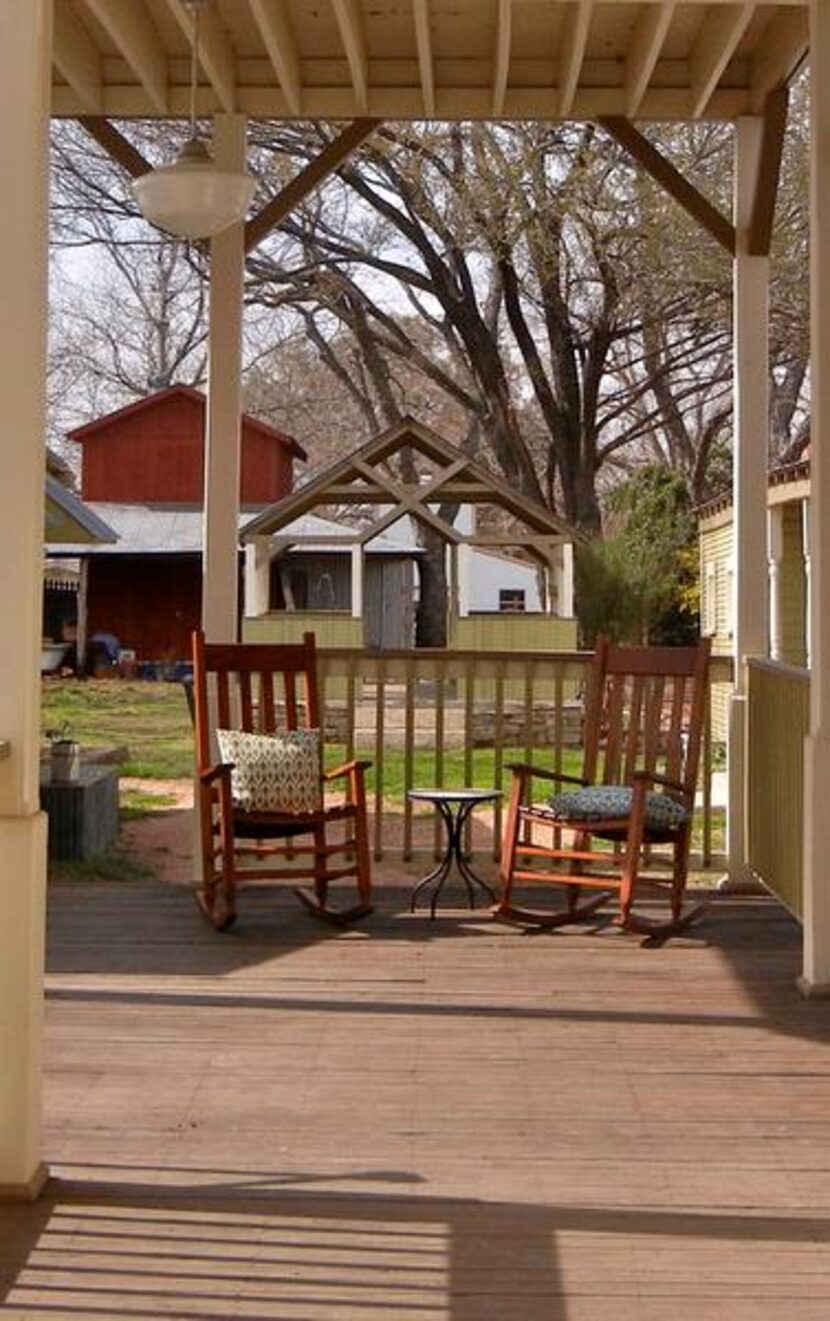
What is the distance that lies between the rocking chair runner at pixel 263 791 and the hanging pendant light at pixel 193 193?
4.85 ft

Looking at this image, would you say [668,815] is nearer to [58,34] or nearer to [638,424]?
[58,34]

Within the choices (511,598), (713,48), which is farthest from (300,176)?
(511,598)

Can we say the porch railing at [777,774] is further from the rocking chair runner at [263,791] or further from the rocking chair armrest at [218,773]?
the rocking chair armrest at [218,773]

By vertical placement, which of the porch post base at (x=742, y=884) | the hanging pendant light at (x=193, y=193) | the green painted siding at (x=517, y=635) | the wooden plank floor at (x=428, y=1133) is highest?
the hanging pendant light at (x=193, y=193)

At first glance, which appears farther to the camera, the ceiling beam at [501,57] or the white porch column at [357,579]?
the white porch column at [357,579]

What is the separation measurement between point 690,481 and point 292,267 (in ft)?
20.8

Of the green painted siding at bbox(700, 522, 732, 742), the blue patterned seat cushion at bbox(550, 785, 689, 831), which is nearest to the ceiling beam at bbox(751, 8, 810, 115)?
the blue patterned seat cushion at bbox(550, 785, 689, 831)

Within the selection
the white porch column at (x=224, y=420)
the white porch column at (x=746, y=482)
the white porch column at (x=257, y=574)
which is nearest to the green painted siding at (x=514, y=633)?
the white porch column at (x=257, y=574)

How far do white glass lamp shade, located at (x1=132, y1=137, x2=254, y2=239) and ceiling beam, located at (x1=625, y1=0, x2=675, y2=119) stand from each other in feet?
4.68

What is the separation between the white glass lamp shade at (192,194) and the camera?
5.00 m

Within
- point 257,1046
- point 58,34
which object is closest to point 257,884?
point 257,1046

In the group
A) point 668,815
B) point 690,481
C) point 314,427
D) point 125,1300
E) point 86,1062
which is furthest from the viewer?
point 314,427

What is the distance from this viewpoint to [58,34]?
5.71m

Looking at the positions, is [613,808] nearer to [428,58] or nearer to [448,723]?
[428,58]
